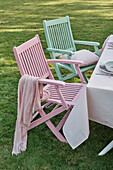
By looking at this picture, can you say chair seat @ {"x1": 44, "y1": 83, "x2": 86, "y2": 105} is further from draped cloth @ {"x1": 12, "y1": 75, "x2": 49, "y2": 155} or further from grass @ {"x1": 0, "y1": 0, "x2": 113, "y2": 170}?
grass @ {"x1": 0, "y1": 0, "x2": 113, "y2": 170}

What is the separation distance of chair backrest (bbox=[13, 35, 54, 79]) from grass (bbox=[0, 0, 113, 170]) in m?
0.74

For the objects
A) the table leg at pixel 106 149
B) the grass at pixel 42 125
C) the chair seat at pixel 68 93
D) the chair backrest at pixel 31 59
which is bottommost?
the grass at pixel 42 125

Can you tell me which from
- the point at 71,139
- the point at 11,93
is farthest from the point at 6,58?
the point at 71,139

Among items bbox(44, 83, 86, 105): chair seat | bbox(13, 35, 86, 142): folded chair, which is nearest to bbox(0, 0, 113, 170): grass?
bbox(13, 35, 86, 142): folded chair

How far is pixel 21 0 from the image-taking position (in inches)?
478

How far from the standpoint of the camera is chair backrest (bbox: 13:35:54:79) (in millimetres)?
2623

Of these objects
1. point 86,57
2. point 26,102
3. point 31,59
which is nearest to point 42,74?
point 31,59

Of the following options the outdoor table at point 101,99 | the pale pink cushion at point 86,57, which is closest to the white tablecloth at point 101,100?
the outdoor table at point 101,99

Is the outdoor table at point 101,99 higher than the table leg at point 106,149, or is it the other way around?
the outdoor table at point 101,99

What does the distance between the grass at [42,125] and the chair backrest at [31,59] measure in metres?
0.74

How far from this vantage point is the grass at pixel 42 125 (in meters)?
2.63

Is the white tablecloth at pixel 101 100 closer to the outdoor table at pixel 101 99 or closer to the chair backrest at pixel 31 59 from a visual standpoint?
the outdoor table at pixel 101 99

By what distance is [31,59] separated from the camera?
2.85 metres

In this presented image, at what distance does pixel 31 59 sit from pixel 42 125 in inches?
35.0
